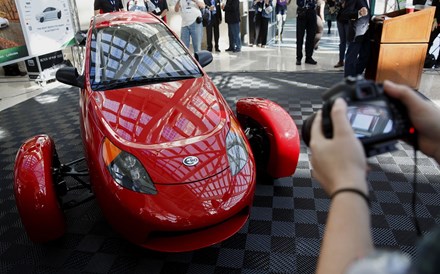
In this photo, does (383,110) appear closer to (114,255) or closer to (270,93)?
(114,255)

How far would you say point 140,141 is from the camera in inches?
80.9

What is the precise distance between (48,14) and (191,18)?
8.65 ft

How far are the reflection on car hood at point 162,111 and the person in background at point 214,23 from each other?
632 cm

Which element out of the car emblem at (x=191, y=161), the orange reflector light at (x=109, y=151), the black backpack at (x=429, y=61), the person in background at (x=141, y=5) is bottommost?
the black backpack at (x=429, y=61)

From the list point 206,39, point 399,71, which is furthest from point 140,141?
point 206,39

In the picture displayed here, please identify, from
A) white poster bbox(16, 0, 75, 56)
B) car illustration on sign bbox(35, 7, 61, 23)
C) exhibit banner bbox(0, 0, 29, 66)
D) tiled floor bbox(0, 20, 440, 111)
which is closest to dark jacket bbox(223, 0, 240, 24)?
tiled floor bbox(0, 20, 440, 111)

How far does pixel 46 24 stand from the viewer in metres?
6.29

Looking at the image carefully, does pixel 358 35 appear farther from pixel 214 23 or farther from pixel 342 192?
pixel 342 192

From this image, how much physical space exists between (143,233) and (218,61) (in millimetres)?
6176

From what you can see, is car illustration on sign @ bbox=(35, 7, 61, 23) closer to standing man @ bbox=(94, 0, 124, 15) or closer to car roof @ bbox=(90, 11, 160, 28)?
standing man @ bbox=(94, 0, 124, 15)

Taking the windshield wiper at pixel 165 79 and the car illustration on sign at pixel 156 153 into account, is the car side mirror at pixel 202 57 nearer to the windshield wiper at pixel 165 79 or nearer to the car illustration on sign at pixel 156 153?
the car illustration on sign at pixel 156 153

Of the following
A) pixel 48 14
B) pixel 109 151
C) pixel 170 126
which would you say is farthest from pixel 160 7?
pixel 109 151

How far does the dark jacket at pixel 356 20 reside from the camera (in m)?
4.85

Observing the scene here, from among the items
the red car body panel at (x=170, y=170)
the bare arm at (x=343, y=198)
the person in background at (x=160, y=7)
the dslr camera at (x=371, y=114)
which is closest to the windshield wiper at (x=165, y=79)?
the red car body panel at (x=170, y=170)
